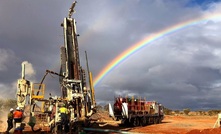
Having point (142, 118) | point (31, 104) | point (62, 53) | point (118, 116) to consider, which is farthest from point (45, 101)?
point (142, 118)

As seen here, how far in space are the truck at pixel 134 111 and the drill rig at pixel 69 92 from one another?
3.95 meters

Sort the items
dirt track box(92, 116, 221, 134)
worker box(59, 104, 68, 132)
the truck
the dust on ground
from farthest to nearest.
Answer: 1. the truck
2. worker box(59, 104, 68, 132)
3. the dust on ground
4. dirt track box(92, 116, 221, 134)

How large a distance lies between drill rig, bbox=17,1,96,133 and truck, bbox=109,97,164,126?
3.95 meters

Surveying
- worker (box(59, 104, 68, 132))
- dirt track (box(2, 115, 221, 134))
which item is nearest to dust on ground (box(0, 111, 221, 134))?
dirt track (box(2, 115, 221, 134))

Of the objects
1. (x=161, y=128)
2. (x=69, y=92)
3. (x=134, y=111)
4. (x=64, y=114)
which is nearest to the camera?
(x=64, y=114)

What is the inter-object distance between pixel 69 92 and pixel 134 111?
11370 mm

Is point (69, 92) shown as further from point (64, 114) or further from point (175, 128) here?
point (175, 128)

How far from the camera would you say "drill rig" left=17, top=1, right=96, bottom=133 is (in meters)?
20.7

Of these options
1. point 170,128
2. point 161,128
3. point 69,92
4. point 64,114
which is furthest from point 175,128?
point 64,114

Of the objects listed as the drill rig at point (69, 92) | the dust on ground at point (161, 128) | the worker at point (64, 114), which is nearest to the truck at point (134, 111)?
the dust on ground at point (161, 128)

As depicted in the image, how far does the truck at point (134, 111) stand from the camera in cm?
3014

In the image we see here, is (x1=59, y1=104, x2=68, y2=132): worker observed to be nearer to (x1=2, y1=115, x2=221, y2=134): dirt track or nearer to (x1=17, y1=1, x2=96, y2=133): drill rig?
(x1=17, y1=1, x2=96, y2=133): drill rig

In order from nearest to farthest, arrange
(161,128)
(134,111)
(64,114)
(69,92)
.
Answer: (64,114), (69,92), (161,128), (134,111)

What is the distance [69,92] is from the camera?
22812 millimetres
